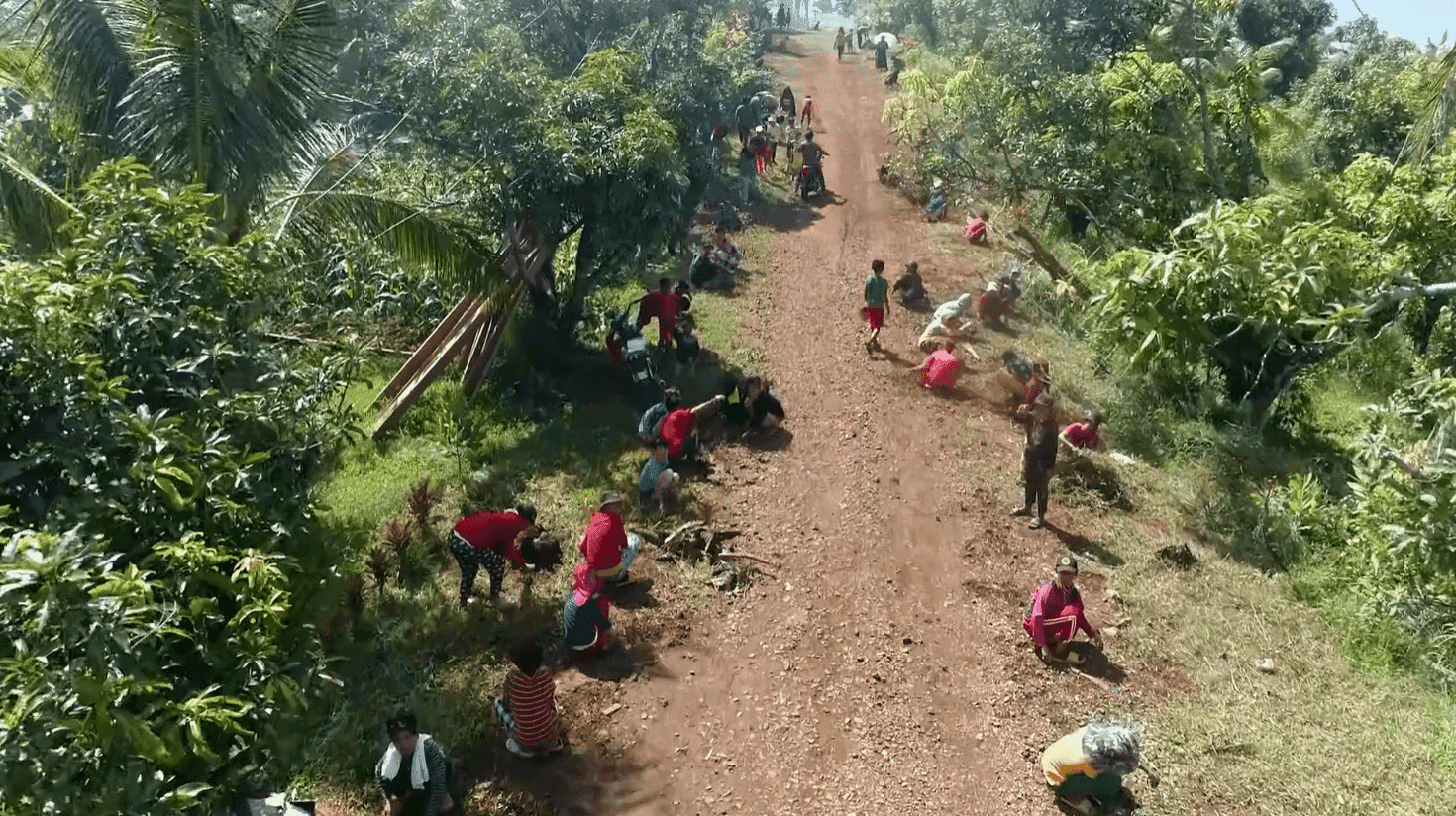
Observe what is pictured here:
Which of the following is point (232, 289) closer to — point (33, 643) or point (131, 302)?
point (131, 302)

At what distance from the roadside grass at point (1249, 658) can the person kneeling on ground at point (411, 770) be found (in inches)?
208

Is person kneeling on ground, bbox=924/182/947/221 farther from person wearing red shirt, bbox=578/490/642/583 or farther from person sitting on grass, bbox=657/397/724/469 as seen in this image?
person wearing red shirt, bbox=578/490/642/583

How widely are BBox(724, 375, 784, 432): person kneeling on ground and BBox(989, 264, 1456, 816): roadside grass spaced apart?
3858 mm

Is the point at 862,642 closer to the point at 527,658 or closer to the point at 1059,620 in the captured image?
the point at 1059,620

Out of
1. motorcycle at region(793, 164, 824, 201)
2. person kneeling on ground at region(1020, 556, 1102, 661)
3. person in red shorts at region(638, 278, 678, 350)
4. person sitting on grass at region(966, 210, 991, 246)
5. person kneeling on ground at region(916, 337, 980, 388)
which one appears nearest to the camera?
person kneeling on ground at region(1020, 556, 1102, 661)

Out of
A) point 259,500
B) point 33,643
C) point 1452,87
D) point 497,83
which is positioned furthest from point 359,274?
point 1452,87

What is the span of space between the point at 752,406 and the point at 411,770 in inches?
283

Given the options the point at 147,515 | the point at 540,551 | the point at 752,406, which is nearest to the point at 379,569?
the point at 540,551

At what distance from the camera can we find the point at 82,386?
470 centimetres

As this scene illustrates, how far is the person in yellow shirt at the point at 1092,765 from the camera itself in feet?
21.4

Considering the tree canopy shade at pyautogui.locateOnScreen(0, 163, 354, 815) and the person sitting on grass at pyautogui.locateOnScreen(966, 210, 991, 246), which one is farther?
the person sitting on grass at pyautogui.locateOnScreen(966, 210, 991, 246)

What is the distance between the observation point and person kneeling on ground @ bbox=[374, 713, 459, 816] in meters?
6.14

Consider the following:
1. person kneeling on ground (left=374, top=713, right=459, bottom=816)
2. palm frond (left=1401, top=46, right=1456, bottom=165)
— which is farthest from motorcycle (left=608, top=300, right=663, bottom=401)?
palm frond (left=1401, top=46, right=1456, bottom=165)

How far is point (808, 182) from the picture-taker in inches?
926
